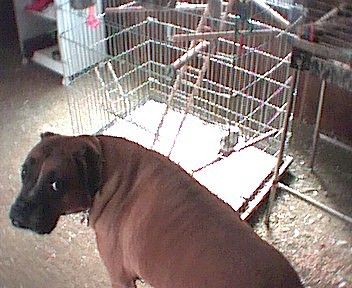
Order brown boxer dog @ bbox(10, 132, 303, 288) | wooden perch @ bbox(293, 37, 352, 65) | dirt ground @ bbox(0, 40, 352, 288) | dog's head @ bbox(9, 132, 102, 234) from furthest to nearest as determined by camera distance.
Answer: dirt ground @ bbox(0, 40, 352, 288) → wooden perch @ bbox(293, 37, 352, 65) → dog's head @ bbox(9, 132, 102, 234) → brown boxer dog @ bbox(10, 132, 303, 288)

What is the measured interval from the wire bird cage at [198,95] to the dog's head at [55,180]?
58cm

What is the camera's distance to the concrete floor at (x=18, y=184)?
171cm

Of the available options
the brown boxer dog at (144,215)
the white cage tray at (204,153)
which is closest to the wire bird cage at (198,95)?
the white cage tray at (204,153)

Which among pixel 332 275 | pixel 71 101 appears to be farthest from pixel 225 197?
pixel 71 101

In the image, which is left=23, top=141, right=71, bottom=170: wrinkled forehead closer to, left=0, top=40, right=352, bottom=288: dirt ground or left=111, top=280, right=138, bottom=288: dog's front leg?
left=111, top=280, right=138, bottom=288: dog's front leg

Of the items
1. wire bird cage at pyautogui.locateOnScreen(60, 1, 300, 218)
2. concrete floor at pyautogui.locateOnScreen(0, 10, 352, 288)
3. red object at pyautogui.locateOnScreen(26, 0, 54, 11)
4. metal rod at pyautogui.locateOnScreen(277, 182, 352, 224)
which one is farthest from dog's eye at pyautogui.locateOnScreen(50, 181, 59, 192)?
red object at pyautogui.locateOnScreen(26, 0, 54, 11)

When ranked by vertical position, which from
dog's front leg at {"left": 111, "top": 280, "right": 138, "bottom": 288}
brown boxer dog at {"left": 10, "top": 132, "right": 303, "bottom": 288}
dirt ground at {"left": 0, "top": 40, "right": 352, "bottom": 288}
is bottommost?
dirt ground at {"left": 0, "top": 40, "right": 352, "bottom": 288}

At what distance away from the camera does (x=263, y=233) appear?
72.9 inches

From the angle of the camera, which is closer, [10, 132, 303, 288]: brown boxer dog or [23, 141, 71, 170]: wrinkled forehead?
[10, 132, 303, 288]: brown boxer dog

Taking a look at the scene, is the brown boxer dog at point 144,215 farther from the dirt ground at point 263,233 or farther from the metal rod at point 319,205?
the metal rod at point 319,205

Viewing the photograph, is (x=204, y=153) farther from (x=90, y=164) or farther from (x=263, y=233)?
(x=90, y=164)

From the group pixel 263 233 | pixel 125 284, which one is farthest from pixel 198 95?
pixel 125 284

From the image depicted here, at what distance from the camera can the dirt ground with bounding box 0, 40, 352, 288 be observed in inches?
67.5

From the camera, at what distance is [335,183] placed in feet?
6.75
